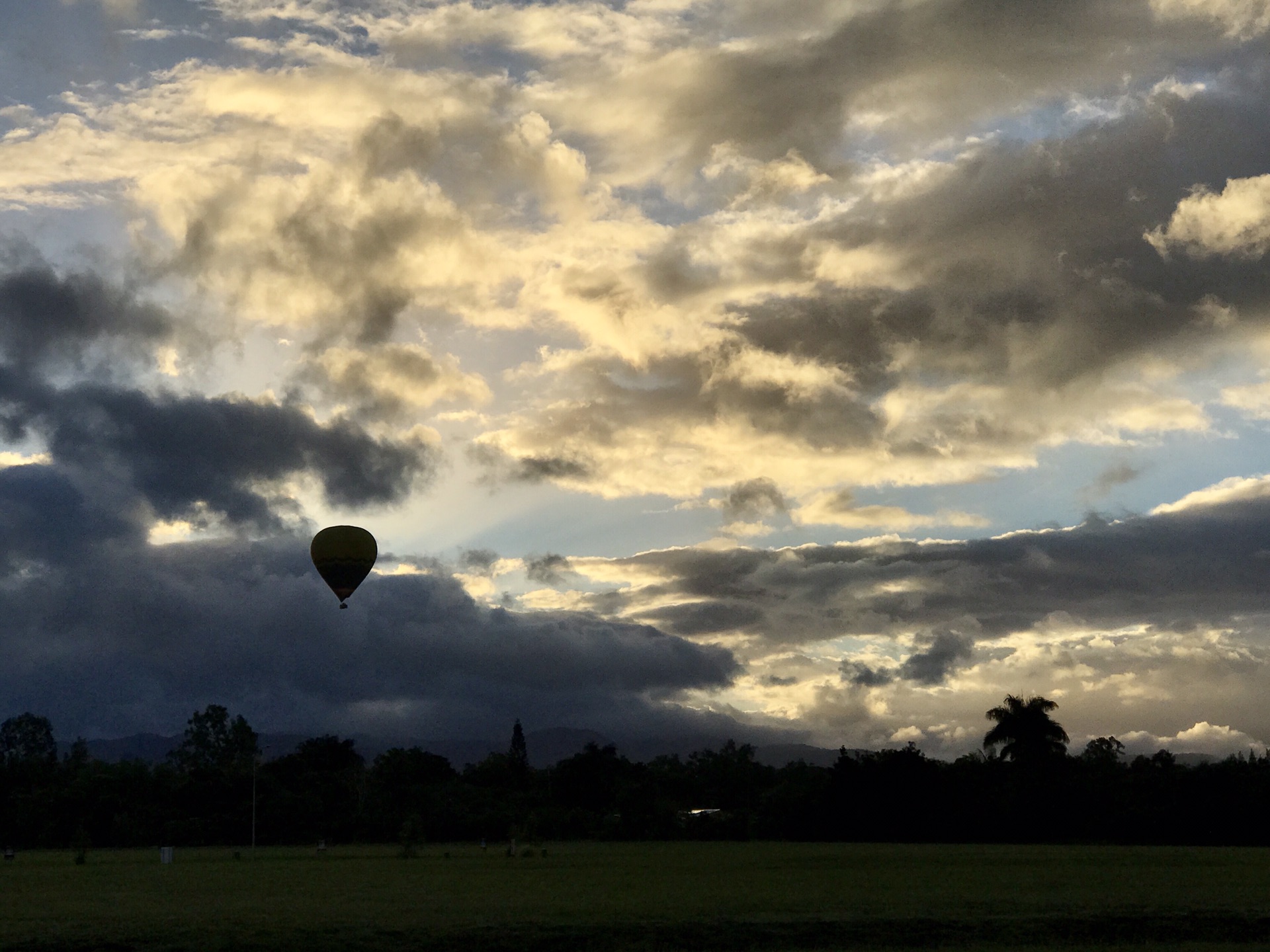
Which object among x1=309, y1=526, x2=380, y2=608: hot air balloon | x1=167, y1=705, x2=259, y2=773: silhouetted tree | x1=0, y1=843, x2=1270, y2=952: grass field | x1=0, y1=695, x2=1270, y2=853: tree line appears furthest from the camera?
x1=167, y1=705, x2=259, y2=773: silhouetted tree

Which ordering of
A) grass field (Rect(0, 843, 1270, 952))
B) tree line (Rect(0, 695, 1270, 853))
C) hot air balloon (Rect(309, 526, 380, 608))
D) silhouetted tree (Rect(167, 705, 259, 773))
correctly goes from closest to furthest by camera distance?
grass field (Rect(0, 843, 1270, 952)), hot air balloon (Rect(309, 526, 380, 608)), tree line (Rect(0, 695, 1270, 853)), silhouetted tree (Rect(167, 705, 259, 773))

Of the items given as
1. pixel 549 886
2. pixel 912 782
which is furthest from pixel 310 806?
pixel 549 886

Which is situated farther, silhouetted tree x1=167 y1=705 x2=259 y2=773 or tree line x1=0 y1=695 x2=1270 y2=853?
silhouetted tree x1=167 y1=705 x2=259 y2=773

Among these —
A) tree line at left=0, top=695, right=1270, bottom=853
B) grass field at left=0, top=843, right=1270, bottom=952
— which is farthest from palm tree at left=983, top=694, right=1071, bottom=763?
grass field at left=0, top=843, right=1270, bottom=952

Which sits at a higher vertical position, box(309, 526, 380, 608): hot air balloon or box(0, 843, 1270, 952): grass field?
box(309, 526, 380, 608): hot air balloon

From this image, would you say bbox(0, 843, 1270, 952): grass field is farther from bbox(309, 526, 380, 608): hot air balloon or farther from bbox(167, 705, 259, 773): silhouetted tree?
bbox(167, 705, 259, 773): silhouetted tree

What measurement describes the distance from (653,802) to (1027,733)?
3595 centimetres

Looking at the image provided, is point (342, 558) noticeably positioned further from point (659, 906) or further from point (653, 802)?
point (653, 802)

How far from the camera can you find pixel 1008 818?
96500 mm

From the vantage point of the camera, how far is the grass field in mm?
31000

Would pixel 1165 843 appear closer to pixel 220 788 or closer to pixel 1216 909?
pixel 1216 909

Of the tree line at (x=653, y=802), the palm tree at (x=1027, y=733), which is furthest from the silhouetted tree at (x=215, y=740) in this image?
the palm tree at (x=1027, y=733)

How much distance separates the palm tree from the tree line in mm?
138

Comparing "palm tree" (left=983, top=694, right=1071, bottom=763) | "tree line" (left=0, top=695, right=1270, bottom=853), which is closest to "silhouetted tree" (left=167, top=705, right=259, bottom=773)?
"tree line" (left=0, top=695, right=1270, bottom=853)
